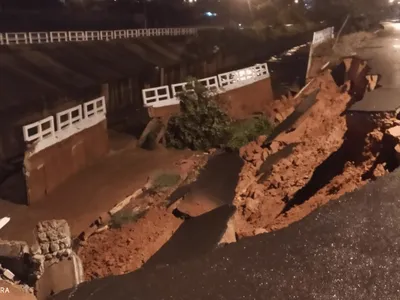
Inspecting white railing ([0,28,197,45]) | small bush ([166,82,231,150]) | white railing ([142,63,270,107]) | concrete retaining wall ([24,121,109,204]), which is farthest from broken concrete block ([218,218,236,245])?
white railing ([0,28,197,45])

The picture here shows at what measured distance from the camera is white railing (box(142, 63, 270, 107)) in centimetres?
1756

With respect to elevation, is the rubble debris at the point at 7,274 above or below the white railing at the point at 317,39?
below

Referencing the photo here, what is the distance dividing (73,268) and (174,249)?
2666 mm

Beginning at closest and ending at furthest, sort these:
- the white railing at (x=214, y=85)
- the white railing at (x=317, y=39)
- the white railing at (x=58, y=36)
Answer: the white railing at (x=214, y=85) → the white railing at (x=317, y=39) → the white railing at (x=58, y=36)

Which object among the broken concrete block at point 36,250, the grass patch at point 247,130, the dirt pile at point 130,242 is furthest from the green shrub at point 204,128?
the broken concrete block at point 36,250

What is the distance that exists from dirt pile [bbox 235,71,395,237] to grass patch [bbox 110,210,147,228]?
7.29ft

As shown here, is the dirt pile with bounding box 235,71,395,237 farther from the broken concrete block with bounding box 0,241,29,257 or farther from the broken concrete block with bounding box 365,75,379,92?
the broken concrete block with bounding box 0,241,29,257

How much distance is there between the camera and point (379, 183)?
871 centimetres

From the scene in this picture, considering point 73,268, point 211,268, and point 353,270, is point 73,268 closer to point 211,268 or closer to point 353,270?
point 211,268

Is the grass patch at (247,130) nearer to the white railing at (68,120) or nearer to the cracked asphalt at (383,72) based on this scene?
the cracked asphalt at (383,72)

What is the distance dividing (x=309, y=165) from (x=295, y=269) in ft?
27.4

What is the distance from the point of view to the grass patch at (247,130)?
53.9ft

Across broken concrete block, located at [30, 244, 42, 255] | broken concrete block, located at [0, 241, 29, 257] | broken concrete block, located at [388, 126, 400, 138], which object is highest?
broken concrete block, located at [388, 126, 400, 138]

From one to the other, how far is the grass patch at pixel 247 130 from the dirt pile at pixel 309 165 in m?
0.47
